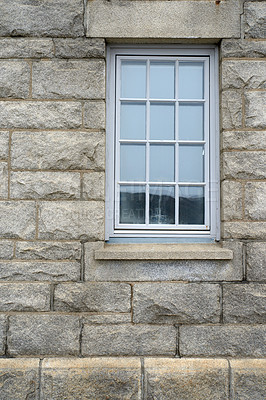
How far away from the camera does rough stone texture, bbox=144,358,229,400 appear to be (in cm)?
338

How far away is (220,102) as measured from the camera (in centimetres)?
371

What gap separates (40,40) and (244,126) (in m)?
2.13

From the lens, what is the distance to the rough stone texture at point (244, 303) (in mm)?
3516

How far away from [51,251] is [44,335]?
2.54 ft

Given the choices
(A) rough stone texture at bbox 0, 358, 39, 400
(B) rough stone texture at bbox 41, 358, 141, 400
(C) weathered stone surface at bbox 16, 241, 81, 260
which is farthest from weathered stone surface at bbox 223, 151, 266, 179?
(A) rough stone texture at bbox 0, 358, 39, 400

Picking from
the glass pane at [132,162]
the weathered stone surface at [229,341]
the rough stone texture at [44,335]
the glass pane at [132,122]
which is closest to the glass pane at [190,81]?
the glass pane at [132,122]

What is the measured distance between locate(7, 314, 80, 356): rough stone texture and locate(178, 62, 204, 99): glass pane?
2472 mm

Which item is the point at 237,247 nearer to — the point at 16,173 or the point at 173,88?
the point at 173,88

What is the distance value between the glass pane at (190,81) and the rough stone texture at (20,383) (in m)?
3.00

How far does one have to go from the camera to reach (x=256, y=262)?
Result: 3.55 m

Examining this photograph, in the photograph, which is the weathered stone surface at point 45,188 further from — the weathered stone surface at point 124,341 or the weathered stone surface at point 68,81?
the weathered stone surface at point 124,341

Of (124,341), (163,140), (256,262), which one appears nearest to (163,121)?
(163,140)

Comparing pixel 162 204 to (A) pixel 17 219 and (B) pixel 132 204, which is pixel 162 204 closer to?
(B) pixel 132 204

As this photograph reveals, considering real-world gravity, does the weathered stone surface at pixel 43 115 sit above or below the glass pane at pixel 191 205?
above
